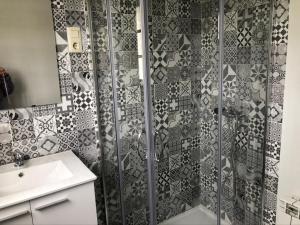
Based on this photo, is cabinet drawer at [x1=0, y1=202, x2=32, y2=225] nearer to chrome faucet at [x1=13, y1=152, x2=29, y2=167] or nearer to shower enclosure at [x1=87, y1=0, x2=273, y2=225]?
chrome faucet at [x1=13, y1=152, x2=29, y2=167]

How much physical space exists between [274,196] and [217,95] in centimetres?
79

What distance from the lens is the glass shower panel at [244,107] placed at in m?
1.75

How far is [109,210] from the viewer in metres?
2.05

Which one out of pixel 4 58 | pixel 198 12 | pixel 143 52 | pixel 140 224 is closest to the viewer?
pixel 143 52

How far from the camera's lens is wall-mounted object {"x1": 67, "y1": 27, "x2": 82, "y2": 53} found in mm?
1774

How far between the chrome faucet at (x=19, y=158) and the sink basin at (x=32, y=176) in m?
0.05

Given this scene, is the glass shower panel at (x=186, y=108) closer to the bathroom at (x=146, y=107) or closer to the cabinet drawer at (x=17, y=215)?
the bathroom at (x=146, y=107)

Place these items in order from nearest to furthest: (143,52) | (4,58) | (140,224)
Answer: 1. (143,52)
2. (4,58)
3. (140,224)

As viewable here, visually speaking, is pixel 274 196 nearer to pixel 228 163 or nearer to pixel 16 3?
pixel 228 163

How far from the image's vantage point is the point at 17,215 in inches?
50.6

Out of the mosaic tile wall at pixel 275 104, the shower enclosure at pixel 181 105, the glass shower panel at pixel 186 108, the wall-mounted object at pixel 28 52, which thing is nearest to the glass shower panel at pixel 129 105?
the shower enclosure at pixel 181 105

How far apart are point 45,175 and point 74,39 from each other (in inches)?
35.5

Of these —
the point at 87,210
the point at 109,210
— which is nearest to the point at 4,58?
the point at 87,210

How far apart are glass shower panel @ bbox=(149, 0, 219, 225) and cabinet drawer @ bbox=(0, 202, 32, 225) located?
0.79 metres
